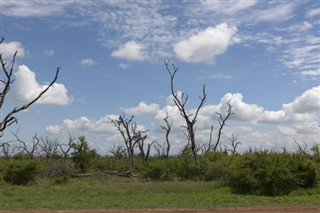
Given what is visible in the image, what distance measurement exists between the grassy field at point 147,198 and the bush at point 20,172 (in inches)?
311

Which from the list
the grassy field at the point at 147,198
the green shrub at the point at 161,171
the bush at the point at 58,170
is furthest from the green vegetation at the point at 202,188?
the bush at the point at 58,170

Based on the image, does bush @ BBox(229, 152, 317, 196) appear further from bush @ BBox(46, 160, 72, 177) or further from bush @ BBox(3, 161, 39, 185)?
bush @ BBox(46, 160, 72, 177)

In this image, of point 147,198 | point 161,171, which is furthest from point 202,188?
point 161,171

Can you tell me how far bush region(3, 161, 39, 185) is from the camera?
30.9 metres

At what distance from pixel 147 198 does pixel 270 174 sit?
21.8 ft

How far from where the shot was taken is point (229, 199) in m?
20.0

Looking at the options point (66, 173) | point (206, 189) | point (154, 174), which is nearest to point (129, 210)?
point (206, 189)

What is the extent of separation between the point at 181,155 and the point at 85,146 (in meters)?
11.6

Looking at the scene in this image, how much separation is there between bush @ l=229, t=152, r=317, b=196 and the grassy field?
0.59 meters

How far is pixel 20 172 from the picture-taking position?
3112cm

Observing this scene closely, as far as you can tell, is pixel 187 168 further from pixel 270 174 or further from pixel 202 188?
pixel 270 174

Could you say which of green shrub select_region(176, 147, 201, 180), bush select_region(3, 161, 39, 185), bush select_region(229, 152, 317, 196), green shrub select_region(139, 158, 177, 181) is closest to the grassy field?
bush select_region(229, 152, 317, 196)

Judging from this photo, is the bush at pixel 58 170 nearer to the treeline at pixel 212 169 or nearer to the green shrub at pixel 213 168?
the treeline at pixel 212 169

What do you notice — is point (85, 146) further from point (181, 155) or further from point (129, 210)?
point (129, 210)
